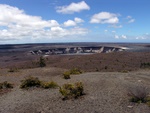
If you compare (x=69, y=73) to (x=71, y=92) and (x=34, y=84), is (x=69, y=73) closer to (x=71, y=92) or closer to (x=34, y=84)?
(x=34, y=84)

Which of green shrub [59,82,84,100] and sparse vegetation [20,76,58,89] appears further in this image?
sparse vegetation [20,76,58,89]

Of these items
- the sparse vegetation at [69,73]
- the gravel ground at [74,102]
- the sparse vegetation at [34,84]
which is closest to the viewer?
the gravel ground at [74,102]

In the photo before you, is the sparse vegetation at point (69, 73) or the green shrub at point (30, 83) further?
the sparse vegetation at point (69, 73)

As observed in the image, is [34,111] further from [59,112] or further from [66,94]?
[66,94]

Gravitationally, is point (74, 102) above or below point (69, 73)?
above

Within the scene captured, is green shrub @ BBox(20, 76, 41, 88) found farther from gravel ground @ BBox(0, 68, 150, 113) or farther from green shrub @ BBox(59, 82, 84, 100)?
green shrub @ BBox(59, 82, 84, 100)

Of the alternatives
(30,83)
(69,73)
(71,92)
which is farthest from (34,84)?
(69,73)

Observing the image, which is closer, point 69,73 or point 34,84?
point 34,84

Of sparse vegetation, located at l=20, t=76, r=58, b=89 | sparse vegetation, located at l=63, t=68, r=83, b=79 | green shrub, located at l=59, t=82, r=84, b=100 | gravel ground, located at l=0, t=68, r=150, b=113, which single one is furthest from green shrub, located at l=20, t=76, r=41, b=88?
sparse vegetation, located at l=63, t=68, r=83, b=79

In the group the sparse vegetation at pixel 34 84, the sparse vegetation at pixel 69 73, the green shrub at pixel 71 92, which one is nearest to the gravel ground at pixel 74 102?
the green shrub at pixel 71 92

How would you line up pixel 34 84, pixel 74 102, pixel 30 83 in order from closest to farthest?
pixel 74 102 → pixel 30 83 → pixel 34 84

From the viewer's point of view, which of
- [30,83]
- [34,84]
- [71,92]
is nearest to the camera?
[71,92]

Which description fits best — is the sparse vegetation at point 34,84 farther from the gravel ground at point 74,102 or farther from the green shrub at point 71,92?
the green shrub at point 71,92

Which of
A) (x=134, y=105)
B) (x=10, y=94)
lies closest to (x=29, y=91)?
(x=10, y=94)
